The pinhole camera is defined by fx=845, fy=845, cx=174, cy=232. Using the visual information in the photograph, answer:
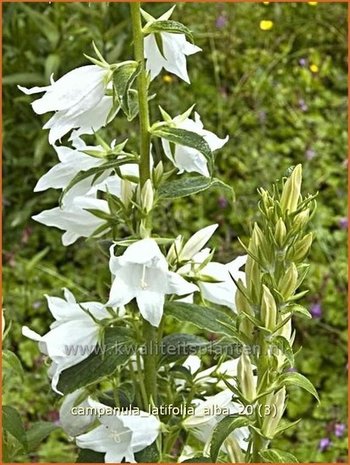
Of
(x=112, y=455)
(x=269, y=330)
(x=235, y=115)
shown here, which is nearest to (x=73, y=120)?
(x=269, y=330)

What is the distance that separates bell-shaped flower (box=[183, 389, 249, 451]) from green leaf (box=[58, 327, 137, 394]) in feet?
0.51

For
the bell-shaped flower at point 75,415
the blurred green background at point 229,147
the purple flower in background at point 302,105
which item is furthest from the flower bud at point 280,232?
the purple flower in background at point 302,105

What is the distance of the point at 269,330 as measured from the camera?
1.15 meters

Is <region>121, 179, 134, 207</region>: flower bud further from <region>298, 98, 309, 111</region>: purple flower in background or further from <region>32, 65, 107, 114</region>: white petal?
<region>298, 98, 309, 111</region>: purple flower in background

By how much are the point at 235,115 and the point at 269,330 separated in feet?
8.11

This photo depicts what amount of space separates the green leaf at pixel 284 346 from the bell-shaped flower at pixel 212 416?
22 centimetres

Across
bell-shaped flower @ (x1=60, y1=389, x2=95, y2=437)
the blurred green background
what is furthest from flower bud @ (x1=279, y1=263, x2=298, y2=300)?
the blurred green background

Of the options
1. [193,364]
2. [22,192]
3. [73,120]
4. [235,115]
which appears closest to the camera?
[73,120]

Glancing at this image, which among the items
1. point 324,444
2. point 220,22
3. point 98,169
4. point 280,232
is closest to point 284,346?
point 280,232

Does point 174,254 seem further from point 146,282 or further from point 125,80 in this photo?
point 125,80

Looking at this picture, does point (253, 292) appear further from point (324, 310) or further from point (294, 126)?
point (294, 126)

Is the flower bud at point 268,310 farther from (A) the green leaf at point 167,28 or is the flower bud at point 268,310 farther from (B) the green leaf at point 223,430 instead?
(A) the green leaf at point 167,28

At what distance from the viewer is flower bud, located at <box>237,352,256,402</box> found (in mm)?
1173

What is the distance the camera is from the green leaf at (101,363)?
130 centimetres
